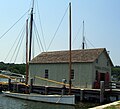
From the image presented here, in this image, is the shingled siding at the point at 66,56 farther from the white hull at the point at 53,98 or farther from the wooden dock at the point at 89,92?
the white hull at the point at 53,98

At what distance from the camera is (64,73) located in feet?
113

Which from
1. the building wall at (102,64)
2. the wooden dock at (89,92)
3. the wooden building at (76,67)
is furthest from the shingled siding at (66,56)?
the wooden dock at (89,92)

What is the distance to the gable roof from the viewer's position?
3309 cm

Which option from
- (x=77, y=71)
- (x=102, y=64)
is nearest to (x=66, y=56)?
(x=77, y=71)

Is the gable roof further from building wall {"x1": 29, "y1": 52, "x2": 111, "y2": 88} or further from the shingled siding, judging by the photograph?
building wall {"x1": 29, "y1": 52, "x2": 111, "y2": 88}

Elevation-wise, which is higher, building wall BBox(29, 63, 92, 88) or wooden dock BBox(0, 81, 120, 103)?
building wall BBox(29, 63, 92, 88)

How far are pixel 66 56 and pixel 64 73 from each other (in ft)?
7.95

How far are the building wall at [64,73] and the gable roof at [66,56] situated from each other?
594 mm

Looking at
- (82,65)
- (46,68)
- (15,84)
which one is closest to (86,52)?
(82,65)

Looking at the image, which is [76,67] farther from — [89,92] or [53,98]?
[53,98]

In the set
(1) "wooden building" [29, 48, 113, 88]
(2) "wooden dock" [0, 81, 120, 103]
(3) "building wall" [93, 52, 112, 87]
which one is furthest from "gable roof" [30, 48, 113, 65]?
(2) "wooden dock" [0, 81, 120, 103]

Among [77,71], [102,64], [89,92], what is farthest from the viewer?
[102,64]

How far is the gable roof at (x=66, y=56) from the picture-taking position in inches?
1303

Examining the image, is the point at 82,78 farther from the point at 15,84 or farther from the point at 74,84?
the point at 15,84
